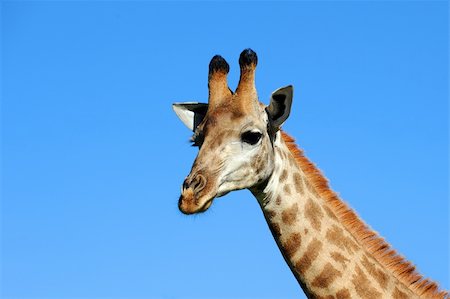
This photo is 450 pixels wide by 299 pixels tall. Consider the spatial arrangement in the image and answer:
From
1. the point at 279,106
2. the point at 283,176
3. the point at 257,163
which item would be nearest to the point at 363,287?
the point at 283,176

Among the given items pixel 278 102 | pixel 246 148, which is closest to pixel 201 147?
pixel 246 148

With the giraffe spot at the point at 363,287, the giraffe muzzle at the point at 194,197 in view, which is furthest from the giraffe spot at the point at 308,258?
the giraffe muzzle at the point at 194,197

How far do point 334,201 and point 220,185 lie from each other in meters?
1.82

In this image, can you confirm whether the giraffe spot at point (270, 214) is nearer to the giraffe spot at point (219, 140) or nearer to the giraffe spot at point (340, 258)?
the giraffe spot at point (340, 258)

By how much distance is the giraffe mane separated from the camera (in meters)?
10.5

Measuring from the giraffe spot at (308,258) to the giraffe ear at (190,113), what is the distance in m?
2.68

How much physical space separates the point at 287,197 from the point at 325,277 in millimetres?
1195

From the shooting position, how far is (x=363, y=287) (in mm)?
10219

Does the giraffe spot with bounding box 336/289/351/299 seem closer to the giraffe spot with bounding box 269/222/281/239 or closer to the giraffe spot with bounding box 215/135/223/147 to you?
the giraffe spot with bounding box 269/222/281/239

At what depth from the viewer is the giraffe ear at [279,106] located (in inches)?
429

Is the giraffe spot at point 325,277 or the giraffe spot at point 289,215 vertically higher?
the giraffe spot at point 289,215

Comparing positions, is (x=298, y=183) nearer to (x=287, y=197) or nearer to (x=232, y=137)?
(x=287, y=197)

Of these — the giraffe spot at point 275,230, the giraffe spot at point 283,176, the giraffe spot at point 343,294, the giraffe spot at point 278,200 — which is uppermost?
the giraffe spot at point 283,176

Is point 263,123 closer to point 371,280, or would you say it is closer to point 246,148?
point 246,148
